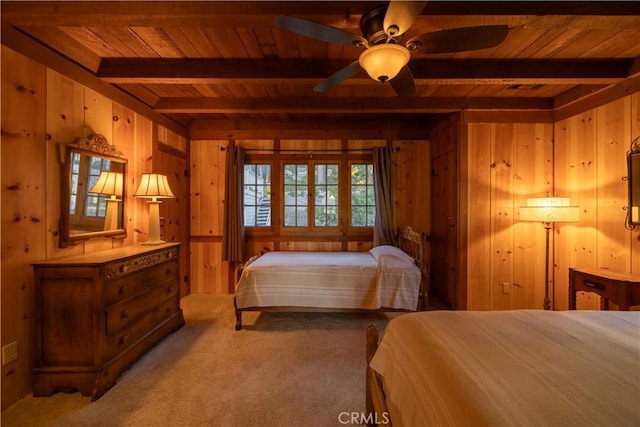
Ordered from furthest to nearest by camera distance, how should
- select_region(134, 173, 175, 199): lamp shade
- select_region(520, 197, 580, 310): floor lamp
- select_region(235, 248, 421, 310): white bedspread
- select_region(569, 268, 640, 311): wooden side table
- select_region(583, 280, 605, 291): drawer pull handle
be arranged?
select_region(235, 248, 421, 310): white bedspread
select_region(134, 173, 175, 199): lamp shade
select_region(520, 197, 580, 310): floor lamp
select_region(583, 280, 605, 291): drawer pull handle
select_region(569, 268, 640, 311): wooden side table

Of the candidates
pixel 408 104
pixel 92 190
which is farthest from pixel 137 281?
pixel 408 104

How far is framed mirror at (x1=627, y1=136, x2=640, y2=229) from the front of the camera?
8.17 feet

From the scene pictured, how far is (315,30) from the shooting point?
4.91 feet

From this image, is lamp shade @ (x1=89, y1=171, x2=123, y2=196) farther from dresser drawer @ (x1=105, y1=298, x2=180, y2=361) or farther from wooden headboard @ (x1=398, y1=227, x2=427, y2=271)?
wooden headboard @ (x1=398, y1=227, x2=427, y2=271)

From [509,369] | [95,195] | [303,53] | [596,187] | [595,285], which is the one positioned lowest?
[595,285]

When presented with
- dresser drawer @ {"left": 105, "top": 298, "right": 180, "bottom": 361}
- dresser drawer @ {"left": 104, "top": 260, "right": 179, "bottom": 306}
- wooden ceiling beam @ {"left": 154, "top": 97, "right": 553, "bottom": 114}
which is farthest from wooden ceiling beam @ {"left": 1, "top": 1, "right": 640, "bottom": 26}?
dresser drawer @ {"left": 105, "top": 298, "right": 180, "bottom": 361}

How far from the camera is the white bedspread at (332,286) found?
120 inches

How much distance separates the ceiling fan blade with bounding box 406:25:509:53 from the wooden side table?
7.25 feet

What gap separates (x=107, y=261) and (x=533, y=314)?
277 cm

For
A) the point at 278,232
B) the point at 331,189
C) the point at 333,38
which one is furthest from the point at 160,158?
the point at 333,38

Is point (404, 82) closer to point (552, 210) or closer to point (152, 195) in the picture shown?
point (552, 210)

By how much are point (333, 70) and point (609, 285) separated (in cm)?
303

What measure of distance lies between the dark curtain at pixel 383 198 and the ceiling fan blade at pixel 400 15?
2.78 m
